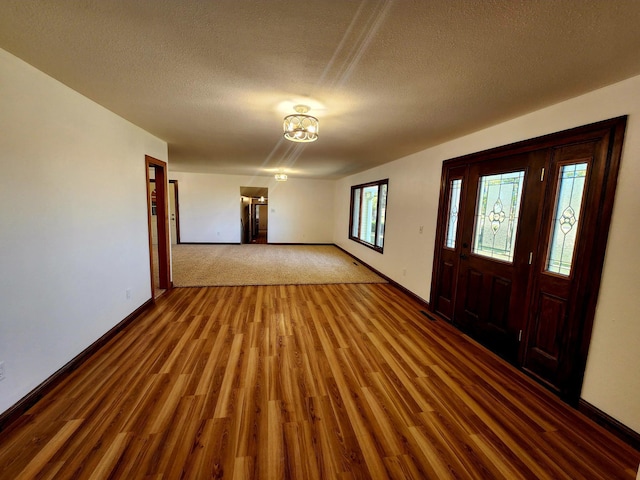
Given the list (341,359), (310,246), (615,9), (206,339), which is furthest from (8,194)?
(310,246)

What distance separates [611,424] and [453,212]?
2296 mm

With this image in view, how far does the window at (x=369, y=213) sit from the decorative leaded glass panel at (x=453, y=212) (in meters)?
1.92

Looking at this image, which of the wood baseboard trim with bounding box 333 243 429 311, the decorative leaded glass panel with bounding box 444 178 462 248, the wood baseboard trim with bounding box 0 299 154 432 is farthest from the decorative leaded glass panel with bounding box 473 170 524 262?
the wood baseboard trim with bounding box 0 299 154 432

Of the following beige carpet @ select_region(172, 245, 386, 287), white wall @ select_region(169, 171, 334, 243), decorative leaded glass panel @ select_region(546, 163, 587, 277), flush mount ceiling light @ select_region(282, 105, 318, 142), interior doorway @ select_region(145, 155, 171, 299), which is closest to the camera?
decorative leaded glass panel @ select_region(546, 163, 587, 277)

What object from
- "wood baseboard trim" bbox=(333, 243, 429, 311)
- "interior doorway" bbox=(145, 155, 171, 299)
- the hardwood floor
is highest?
"interior doorway" bbox=(145, 155, 171, 299)

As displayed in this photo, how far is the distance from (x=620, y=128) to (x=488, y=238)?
4.42 feet

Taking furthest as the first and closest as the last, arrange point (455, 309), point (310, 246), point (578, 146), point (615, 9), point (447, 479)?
point (310, 246) → point (455, 309) → point (578, 146) → point (447, 479) → point (615, 9)

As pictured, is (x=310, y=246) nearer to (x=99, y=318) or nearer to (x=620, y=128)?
(x=99, y=318)

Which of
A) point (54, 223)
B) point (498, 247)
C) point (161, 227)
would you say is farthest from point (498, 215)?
point (161, 227)

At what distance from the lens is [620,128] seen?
174 centimetres

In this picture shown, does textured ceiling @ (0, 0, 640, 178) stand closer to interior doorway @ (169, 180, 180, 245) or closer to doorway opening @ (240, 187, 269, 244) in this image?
interior doorway @ (169, 180, 180, 245)

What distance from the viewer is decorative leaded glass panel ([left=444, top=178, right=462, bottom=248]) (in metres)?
3.31

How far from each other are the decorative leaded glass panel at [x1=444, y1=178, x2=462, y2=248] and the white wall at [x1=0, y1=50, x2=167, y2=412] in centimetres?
392

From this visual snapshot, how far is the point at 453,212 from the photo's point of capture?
3393 mm
